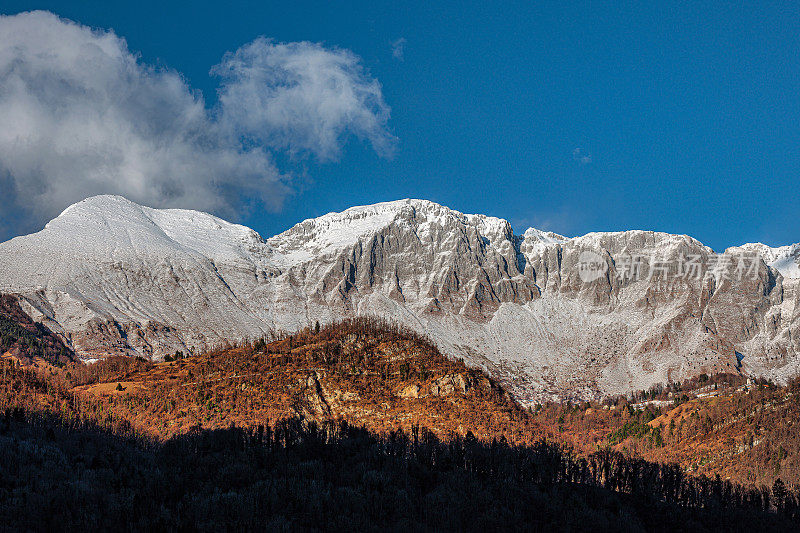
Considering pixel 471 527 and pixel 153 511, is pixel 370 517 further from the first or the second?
pixel 153 511

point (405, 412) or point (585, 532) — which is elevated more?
point (405, 412)

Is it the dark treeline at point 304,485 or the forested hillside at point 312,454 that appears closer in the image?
the dark treeline at point 304,485

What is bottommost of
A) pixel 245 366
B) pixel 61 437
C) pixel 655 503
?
pixel 655 503

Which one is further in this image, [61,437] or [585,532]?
[61,437]

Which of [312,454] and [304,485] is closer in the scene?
[304,485]

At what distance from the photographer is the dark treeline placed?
116 ft

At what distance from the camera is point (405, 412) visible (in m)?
59.3

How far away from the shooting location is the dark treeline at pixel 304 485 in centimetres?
3547

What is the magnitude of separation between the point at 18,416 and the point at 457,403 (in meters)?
42.0

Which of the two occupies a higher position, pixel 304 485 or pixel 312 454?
pixel 312 454

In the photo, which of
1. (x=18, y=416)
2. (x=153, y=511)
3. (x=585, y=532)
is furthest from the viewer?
(x=18, y=416)

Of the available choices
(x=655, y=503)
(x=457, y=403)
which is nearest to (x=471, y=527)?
(x=457, y=403)

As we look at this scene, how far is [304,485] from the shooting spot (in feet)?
144

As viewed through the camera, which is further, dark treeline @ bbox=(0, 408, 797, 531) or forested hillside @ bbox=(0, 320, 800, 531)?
forested hillside @ bbox=(0, 320, 800, 531)
